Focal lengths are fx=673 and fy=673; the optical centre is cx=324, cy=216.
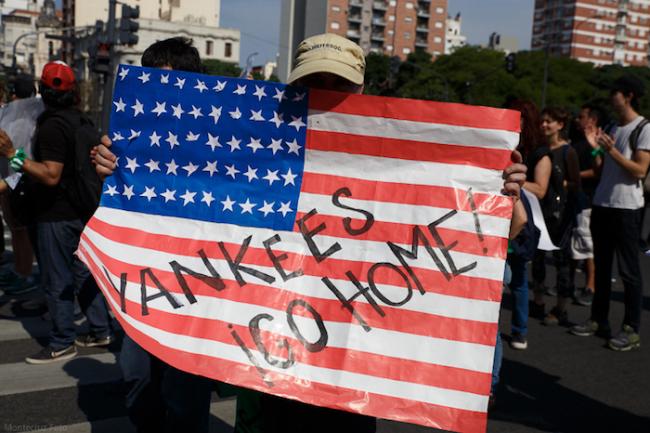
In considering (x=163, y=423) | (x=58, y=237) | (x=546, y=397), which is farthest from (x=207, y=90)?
(x=546, y=397)

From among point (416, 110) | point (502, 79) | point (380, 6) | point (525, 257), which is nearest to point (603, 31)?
point (380, 6)

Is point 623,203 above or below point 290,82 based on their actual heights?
below

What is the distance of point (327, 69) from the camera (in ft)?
6.97

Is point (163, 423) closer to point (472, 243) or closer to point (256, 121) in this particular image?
point (256, 121)

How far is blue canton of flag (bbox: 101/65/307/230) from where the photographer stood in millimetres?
2334

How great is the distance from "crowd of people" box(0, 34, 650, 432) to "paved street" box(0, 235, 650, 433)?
0.23 metres

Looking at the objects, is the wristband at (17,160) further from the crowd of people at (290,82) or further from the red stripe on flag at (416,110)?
the red stripe on flag at (416,110)

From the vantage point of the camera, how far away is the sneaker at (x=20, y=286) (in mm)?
6695

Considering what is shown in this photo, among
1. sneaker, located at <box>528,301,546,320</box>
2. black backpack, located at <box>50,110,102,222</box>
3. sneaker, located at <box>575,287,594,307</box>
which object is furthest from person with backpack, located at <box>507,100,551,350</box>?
black backpack, located at <box>50,110,102,222</box>

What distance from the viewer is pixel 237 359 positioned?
2.15 metres

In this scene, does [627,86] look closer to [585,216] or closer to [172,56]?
[585,216]

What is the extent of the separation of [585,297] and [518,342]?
228 centimetres

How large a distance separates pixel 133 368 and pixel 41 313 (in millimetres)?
3645

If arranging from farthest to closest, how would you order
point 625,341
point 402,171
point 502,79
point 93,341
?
1. point 502,79
2. point 625,341
3. point 93,341
4. point 402,171
